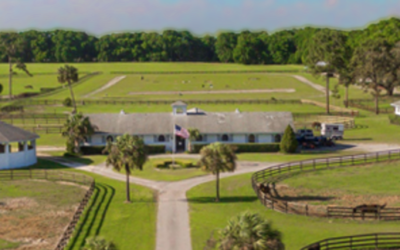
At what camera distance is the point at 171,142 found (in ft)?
241

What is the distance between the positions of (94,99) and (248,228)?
10354 centimetres

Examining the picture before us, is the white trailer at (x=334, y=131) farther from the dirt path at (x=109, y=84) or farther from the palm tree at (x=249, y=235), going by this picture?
the dirt path at (x=109, y=84)

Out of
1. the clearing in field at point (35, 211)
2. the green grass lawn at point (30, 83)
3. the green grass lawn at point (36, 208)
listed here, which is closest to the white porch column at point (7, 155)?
the green grass lawn at point (36, 208)

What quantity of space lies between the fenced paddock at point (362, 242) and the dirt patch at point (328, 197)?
31.4 ft

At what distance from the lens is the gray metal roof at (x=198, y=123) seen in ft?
242

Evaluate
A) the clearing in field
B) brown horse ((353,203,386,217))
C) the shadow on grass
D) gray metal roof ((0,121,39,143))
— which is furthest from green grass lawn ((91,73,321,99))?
brown horse ((353,203,386,217))

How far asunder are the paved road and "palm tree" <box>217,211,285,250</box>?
10473 millimetres

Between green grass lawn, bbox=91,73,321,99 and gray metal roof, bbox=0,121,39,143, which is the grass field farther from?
green grass lawn, bbox=91,73,321,99

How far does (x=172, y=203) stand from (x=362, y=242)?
1688cm

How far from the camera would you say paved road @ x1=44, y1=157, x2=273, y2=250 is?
38.4 m

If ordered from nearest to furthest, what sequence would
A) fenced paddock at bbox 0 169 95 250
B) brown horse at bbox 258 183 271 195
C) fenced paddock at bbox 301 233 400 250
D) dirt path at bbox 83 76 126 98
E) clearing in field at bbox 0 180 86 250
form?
fenced paddock at bbox 301 233 400 250
clearing in field at bbox 0 180 86 250
brown horse at bbox 258 183 271 195
fenced paddock at bbox 0 169 95 250
dirt path at bbox 83 76 126 98

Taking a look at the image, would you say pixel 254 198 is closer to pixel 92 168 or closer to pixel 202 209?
pixel 202 209

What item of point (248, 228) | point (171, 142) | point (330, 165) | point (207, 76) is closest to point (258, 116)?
point (171, 142)

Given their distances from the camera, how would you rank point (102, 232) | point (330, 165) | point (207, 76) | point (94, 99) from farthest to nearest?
point (207, 76) < point (94, 99) < point (330, 165) < point (102, 232)
